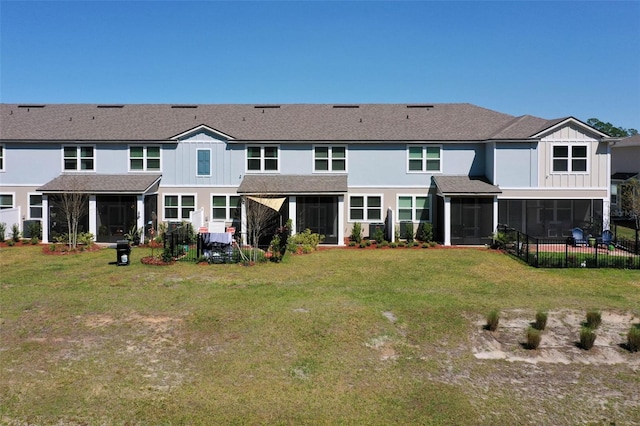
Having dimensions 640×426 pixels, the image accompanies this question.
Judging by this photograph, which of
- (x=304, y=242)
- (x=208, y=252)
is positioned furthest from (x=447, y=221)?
(x=208, y=252)

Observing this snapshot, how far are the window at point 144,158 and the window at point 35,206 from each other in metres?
6.03

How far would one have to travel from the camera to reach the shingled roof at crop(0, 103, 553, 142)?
102 ft

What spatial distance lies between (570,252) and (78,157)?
29.1 metres

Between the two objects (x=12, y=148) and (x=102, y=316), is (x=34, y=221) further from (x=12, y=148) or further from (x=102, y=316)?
(x=102, y=316)

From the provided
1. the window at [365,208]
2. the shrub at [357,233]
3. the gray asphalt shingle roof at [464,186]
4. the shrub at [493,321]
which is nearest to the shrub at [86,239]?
the shrub at [357,233]

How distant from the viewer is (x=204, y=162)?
30938 millimetres

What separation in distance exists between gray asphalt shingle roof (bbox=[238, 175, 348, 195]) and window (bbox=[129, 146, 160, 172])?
18.9 feet

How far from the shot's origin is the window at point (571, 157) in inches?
1136

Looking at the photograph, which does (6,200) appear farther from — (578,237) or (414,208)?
(578,237)

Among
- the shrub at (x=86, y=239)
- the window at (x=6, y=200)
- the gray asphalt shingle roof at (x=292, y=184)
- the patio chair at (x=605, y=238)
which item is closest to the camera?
the patio chair at (x=605, y=238)

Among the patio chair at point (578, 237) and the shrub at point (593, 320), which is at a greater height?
the patio chair at point (578, 237)

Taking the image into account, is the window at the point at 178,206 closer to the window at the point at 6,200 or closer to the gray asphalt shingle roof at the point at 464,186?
the window at the point at 6,200

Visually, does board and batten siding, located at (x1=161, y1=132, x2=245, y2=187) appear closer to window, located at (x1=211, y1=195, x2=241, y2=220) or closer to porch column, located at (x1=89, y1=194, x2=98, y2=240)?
window, located at (x1=211, y1=195, x2=241, y2=220)

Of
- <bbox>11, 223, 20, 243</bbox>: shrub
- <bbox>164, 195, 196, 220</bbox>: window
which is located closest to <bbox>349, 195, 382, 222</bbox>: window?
<bbox>164, 195, 196, 220</bbox>: window
